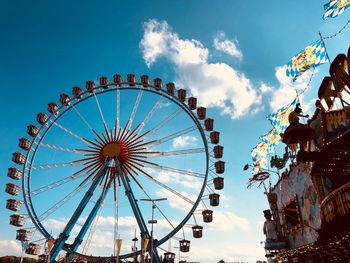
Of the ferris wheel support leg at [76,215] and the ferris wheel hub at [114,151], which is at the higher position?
the ferris wheel hub at [114,151]

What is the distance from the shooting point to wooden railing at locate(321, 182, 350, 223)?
10.4 metres

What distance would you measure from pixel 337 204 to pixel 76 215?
1885 centimetres

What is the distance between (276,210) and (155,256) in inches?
372

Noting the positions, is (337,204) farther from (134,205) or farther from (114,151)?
(114,151)

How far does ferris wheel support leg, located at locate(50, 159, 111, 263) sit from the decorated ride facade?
13061mm

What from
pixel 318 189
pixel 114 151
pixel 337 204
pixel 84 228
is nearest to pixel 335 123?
pixel 337 204

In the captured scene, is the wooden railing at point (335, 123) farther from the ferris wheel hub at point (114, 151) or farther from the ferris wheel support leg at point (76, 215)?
the ferris wheel support leg at point (76, 215)

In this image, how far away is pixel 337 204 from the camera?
10891mm

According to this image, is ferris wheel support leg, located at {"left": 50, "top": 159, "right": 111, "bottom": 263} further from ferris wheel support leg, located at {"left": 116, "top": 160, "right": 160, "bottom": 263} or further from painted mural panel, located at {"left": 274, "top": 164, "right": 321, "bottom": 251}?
painted mural panel, located at {"left": 274, "top": 164, "right": 321, "bottom": 251}

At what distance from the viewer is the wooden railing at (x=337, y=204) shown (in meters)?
10.4

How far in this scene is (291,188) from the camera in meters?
19.8

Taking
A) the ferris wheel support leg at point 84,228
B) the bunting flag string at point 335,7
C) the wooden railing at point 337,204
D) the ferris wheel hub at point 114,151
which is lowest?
the wooden railing at point 337,204

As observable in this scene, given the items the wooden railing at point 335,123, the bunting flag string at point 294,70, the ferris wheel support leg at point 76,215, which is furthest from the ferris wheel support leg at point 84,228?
the wooden railing at point 335,123

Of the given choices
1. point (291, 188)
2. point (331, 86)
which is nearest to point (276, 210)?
point (291, 188)
